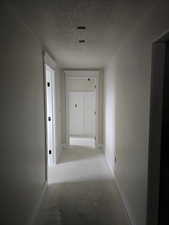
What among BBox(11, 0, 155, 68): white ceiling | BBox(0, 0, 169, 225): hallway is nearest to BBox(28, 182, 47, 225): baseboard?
BBox(0, 0, 169, 225): hallway

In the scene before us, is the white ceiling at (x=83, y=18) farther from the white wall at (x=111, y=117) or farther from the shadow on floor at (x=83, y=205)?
the shadow on floor at (x=83, y=205)

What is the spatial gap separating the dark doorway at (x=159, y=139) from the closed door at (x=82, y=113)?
485cm

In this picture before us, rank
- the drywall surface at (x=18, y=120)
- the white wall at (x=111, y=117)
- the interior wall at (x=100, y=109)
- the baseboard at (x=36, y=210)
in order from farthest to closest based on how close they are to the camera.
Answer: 1. the interior wall at (x=100, y=109)
2. the white wall at (x=111, y=117)
3. the baseboard at (x=36, y=210)
4. the drywall surface at (x=18, y=120)

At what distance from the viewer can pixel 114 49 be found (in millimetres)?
2736

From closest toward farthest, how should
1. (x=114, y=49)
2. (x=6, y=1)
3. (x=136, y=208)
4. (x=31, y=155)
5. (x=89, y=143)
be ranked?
(x=6, y=1), (x=136, y=208), (x=31, y=155), (x=114, y=49), (x=89, y=143)

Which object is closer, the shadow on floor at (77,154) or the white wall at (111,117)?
the white wall at (111,117)

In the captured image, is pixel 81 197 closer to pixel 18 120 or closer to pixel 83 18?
pixel 18 120

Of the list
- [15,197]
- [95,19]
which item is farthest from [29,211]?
[95,19]

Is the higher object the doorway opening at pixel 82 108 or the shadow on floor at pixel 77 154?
the doorway opening at pixel 82 108

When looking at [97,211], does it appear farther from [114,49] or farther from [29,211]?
[114,49]

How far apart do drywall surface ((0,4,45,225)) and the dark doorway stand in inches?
45.8

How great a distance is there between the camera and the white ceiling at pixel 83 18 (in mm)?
1372

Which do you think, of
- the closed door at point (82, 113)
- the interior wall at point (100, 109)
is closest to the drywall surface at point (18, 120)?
the interior wall at point (100, 109)

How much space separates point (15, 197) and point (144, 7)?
197 cm
